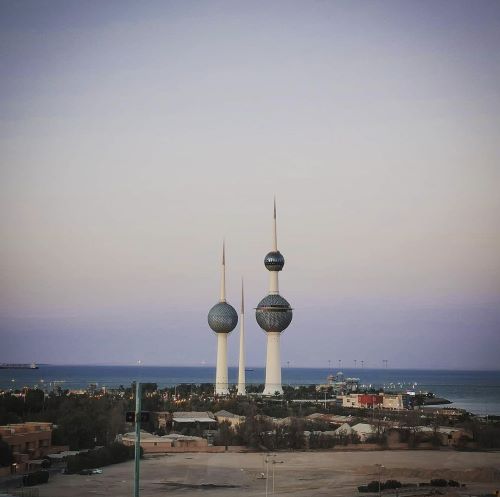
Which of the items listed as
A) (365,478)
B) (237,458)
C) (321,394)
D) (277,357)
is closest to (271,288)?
(277,357)

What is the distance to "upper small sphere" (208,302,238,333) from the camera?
11288cm

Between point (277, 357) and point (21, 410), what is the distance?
5086cm

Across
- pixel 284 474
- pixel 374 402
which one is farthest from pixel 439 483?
pixel 374 402

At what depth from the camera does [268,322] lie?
10619cm

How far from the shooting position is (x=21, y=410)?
60875mm

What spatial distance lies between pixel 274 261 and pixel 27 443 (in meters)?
60.1

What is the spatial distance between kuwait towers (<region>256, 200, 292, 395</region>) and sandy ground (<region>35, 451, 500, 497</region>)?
51.1 m

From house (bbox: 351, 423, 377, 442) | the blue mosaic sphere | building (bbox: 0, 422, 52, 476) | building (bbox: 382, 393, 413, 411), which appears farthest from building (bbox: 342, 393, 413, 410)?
building (bbox: 0, 422, 52, 476)

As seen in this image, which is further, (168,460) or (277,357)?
(277,357)

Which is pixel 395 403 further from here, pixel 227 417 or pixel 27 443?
pixel 27 443

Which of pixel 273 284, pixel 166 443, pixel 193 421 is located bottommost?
pixel 166 443

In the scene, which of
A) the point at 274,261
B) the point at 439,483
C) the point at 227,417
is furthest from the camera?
the point at 274,261

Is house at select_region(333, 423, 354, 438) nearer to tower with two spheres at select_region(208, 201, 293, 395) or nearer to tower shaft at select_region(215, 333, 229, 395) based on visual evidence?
tower with two spheres at select_region(208, 201, 293, 395)

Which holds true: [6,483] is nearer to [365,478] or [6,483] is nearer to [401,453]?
[365,478]
